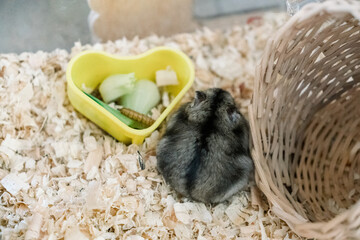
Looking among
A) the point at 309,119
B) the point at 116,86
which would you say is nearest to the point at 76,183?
the point at 116,86

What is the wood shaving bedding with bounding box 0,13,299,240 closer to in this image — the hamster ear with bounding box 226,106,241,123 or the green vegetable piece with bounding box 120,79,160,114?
the green vegetable piece with bounding box 120,79,160,114

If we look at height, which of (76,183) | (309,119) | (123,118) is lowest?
(76,183)

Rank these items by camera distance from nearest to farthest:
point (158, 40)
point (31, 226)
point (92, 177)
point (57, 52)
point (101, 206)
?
1. point (31, 226)
2. point (101, 206)
3. point (92, 177)
4. point (57, 52)
5. point (158, 40)

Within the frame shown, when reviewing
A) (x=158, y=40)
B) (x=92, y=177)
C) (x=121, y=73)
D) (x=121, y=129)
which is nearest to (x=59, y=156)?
(x=92, y=177)

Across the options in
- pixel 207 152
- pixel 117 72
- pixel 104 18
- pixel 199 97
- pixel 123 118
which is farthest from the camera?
pixel 104 18

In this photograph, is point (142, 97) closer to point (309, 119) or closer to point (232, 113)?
point (232, 113)

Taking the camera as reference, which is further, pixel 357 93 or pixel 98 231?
pixel 357 93

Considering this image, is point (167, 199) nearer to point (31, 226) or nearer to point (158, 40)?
point (31, 226)
